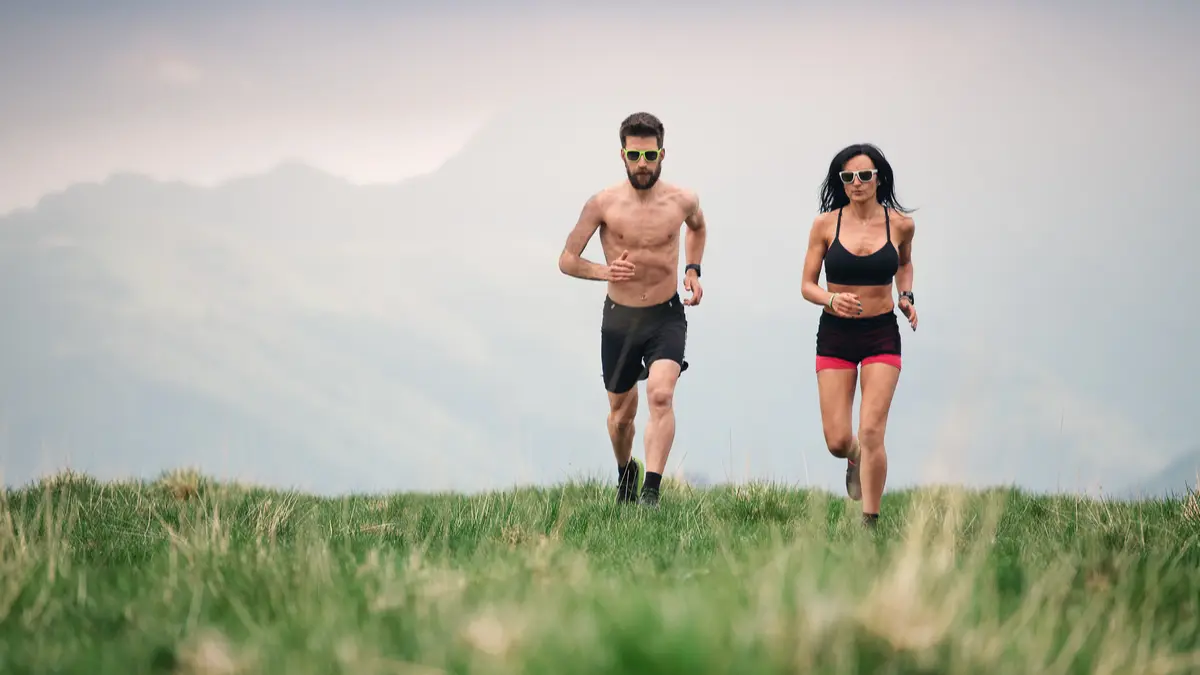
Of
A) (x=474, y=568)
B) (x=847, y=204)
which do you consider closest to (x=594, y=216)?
(x=847, y=204)

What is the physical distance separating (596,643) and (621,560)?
218cm

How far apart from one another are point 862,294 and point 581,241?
259 cm

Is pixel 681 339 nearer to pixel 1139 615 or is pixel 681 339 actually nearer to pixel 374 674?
pixel 1139 615

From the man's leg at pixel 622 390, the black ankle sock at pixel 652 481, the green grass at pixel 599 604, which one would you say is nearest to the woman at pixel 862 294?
the green grass at pixel 599 604

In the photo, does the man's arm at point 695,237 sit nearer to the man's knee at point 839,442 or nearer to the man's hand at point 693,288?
the man's hand at point 693,288

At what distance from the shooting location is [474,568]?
12.8 feet

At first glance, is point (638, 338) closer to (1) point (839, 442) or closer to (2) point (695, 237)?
(2) point (695, 237)

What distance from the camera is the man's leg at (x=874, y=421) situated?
6.42m

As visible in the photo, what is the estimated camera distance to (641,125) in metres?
8.00

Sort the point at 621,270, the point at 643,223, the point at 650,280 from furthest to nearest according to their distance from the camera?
the point at 650,280
the point at 643,223
the point at 621,270

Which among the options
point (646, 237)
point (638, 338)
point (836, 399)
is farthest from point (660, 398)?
point (836, 399)

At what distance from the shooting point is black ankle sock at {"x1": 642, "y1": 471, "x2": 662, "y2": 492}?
792 cm

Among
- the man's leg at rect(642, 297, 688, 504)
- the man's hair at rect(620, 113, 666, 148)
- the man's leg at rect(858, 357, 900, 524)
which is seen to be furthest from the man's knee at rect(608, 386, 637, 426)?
the man's leg at rect(858, 357, 900, 524)

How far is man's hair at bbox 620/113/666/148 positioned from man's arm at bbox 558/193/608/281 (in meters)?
0.64
